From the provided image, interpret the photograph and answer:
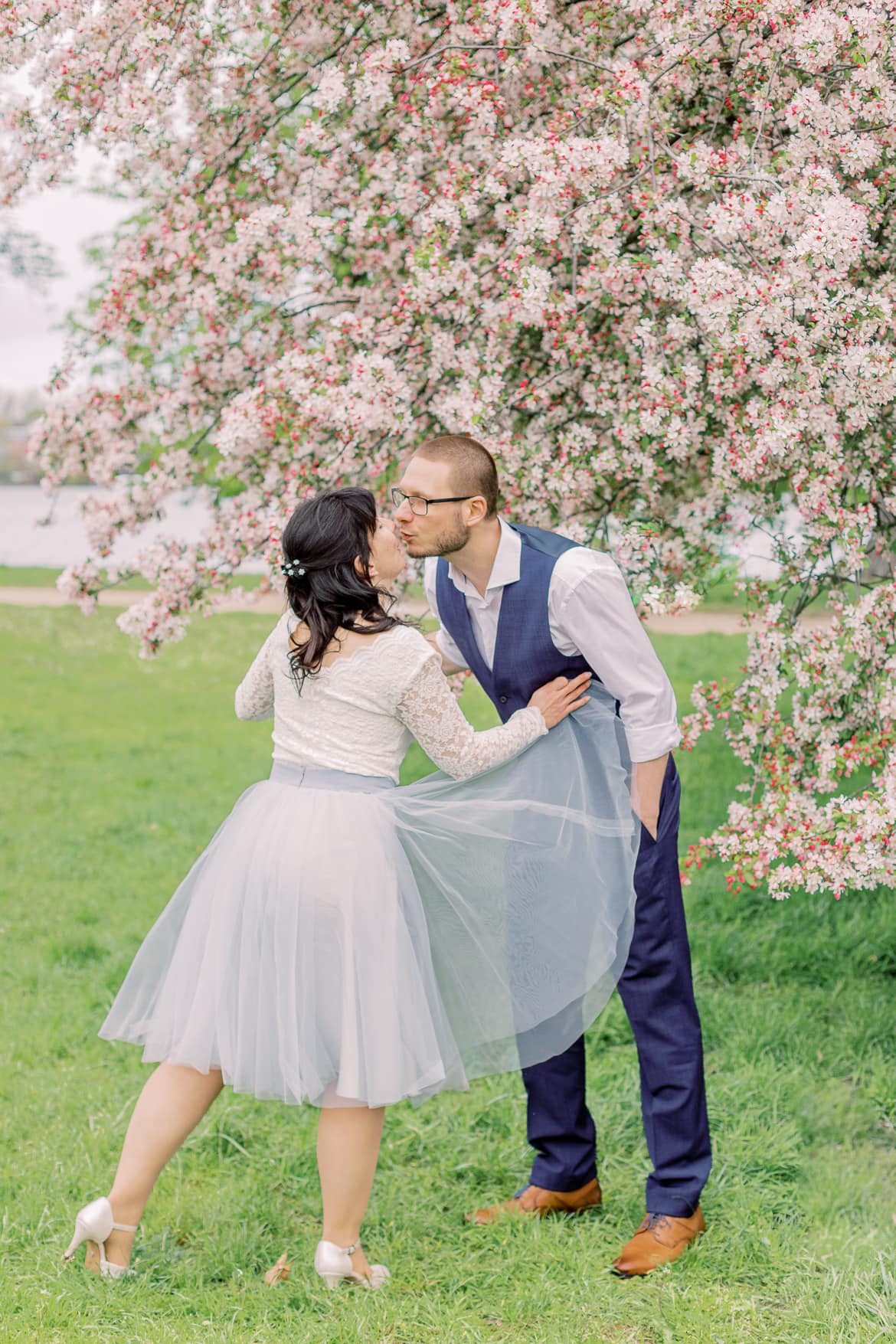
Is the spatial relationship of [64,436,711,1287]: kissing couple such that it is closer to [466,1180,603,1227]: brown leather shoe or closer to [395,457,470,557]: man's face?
[395,457,470,557]: man's face

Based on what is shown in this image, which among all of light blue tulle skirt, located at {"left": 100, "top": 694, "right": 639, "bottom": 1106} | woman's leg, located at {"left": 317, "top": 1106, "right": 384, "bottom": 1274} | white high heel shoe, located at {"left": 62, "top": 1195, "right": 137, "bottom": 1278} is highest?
light blue tulle skirt, located at {"left": 100, "top": 694, "right": 639, "bottom": 1106}

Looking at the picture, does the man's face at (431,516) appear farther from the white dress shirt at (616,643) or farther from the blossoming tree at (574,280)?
the blossoming tree at (574,280)

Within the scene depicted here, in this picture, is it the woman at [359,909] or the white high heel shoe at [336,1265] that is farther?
the white high heel shoe at [336,1265]

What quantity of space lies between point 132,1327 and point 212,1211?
0.72 meters

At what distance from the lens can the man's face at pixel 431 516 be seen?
3.55 m

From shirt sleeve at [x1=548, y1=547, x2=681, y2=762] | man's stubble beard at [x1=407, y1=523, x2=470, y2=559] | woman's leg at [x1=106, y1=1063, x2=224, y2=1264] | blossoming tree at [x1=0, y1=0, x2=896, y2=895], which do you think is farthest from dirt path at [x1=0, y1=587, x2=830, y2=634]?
woman's leg at [x1=106, y1=1063, x2=224, y2=1264]

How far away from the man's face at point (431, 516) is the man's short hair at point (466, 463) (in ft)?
0.05

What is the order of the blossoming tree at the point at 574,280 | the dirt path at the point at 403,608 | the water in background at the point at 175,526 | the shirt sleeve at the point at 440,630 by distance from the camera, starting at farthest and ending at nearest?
the dirt path at the point at 403,608
the water in background at the point at 175,526
the blossoming tree at the point at 574,280
the shirt sleeve at the point at 440,630

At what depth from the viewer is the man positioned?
137 inches

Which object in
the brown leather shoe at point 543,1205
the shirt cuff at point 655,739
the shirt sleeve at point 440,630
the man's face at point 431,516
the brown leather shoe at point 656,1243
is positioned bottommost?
the brown leather shoe at point 543,1205

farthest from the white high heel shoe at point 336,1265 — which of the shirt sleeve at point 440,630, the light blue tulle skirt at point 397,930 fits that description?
the shirt sleeve at point 440,630

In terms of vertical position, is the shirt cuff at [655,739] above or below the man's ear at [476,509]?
below

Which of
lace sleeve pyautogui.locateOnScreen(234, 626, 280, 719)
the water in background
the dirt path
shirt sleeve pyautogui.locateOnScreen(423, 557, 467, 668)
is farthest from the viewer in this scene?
the dirt path

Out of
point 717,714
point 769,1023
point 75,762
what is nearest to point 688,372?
point 717,714
